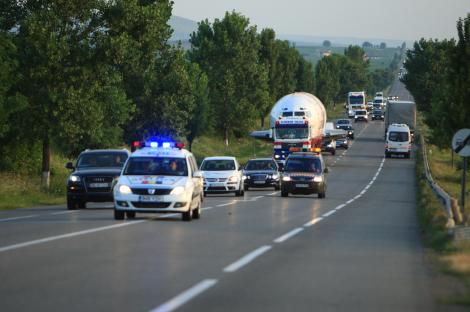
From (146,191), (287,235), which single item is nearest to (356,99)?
(146,191)

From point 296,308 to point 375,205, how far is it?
1142 inches

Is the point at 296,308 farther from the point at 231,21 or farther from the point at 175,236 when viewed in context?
the point at 231,21

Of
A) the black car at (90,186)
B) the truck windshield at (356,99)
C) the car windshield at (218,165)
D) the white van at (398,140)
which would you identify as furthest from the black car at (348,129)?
the black car at (90,186)

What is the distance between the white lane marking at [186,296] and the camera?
11203 millimetres

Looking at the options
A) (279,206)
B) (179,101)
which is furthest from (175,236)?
(179,101)

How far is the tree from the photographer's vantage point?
99.8 metres

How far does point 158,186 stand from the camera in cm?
2588

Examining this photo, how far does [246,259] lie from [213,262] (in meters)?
0.69

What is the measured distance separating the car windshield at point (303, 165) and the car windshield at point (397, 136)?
49011mm

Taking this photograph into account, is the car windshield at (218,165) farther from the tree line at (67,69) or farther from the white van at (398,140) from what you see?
the white van at (398,140)

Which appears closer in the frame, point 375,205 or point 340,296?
point 340,296

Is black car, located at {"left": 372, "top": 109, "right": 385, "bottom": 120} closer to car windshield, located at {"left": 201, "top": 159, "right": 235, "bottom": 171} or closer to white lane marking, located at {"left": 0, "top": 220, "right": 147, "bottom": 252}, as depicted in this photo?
car windshield, located at {"left": 201, "top": 159, "right": 235, "bottom": 171}

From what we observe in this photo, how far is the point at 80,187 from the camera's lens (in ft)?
107

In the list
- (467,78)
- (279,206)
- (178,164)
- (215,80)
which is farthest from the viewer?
(215,80)
